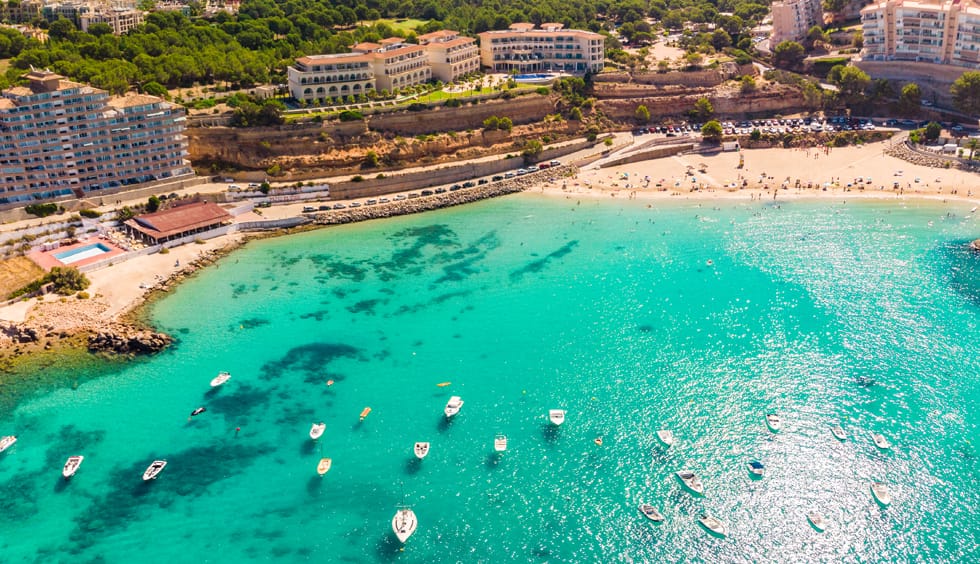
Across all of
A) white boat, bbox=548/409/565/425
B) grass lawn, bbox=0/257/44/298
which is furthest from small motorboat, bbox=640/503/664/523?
grass lawn, bbox=0/257/44/298

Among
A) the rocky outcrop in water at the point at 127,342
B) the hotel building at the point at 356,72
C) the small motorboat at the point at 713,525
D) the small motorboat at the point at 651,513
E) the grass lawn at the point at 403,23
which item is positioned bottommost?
the small motorboat at the point at 713,525

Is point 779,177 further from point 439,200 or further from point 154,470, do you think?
point 154,470

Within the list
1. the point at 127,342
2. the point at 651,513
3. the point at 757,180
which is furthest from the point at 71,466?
the point at 757,180

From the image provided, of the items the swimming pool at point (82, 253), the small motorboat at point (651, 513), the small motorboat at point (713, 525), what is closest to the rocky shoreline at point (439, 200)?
the swimming pool at point (82, 253)

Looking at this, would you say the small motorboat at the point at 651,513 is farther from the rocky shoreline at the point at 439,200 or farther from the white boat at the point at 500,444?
the rocky shoreline at the point at 439,200

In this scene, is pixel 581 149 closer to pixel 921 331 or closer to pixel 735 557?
pixel 921 331

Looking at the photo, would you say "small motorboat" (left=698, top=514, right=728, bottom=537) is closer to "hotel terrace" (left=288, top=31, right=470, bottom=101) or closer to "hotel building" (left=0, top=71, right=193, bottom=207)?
"hotel building" (left=0, top=71, right=193, bottom=207)
